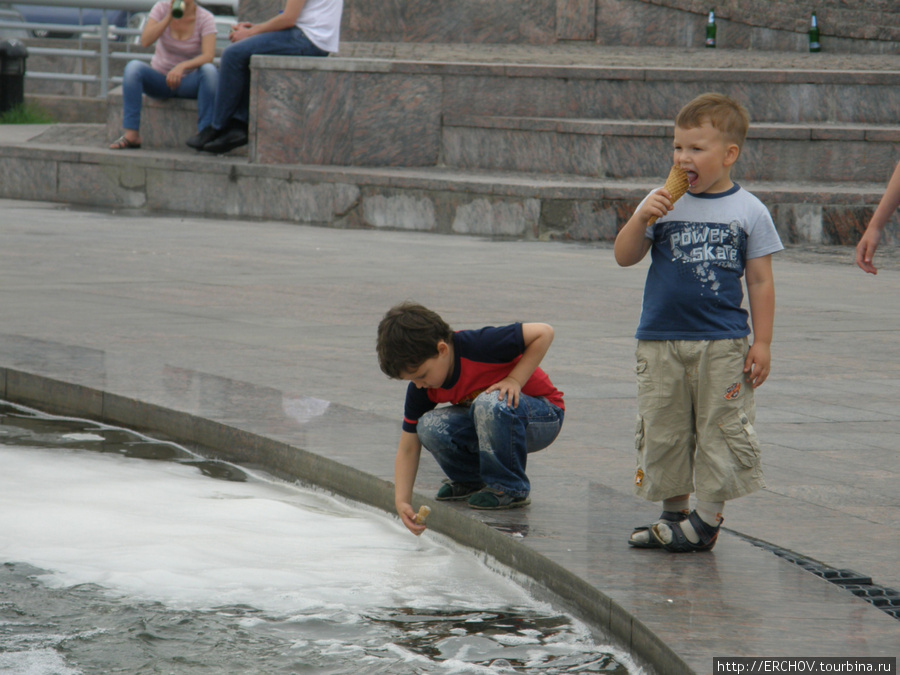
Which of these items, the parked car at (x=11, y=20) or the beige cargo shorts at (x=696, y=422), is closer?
the beige cargo shorts at (x=696, y=422)

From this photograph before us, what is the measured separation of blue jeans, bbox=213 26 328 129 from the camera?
12.7 meters

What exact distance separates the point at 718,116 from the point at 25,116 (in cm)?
1624

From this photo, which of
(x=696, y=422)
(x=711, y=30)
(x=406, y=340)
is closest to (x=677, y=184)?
(x=696, y=422)

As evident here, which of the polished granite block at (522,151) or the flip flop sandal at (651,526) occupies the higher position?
the polished granite block at (522,151)

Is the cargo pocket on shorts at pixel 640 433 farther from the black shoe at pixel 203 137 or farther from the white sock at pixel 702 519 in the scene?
the black shoe at pixel 203 137

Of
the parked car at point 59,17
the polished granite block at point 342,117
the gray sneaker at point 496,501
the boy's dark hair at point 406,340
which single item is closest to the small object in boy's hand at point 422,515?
the gray sneaker at point 496,501

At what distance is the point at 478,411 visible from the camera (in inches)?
150

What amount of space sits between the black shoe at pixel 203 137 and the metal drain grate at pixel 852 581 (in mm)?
10509

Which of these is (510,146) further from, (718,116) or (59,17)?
(59,17)

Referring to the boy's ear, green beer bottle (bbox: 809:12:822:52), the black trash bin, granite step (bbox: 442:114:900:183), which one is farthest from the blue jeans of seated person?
the black trash bin

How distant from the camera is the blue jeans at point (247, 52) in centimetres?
1268

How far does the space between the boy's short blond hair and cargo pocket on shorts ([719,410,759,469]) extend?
668 millimetres

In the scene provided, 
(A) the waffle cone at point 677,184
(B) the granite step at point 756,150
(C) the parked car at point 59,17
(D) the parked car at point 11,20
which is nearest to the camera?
(A) the waffle cone at point 677,184

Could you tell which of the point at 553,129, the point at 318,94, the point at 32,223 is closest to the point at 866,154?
the point at 553,129
